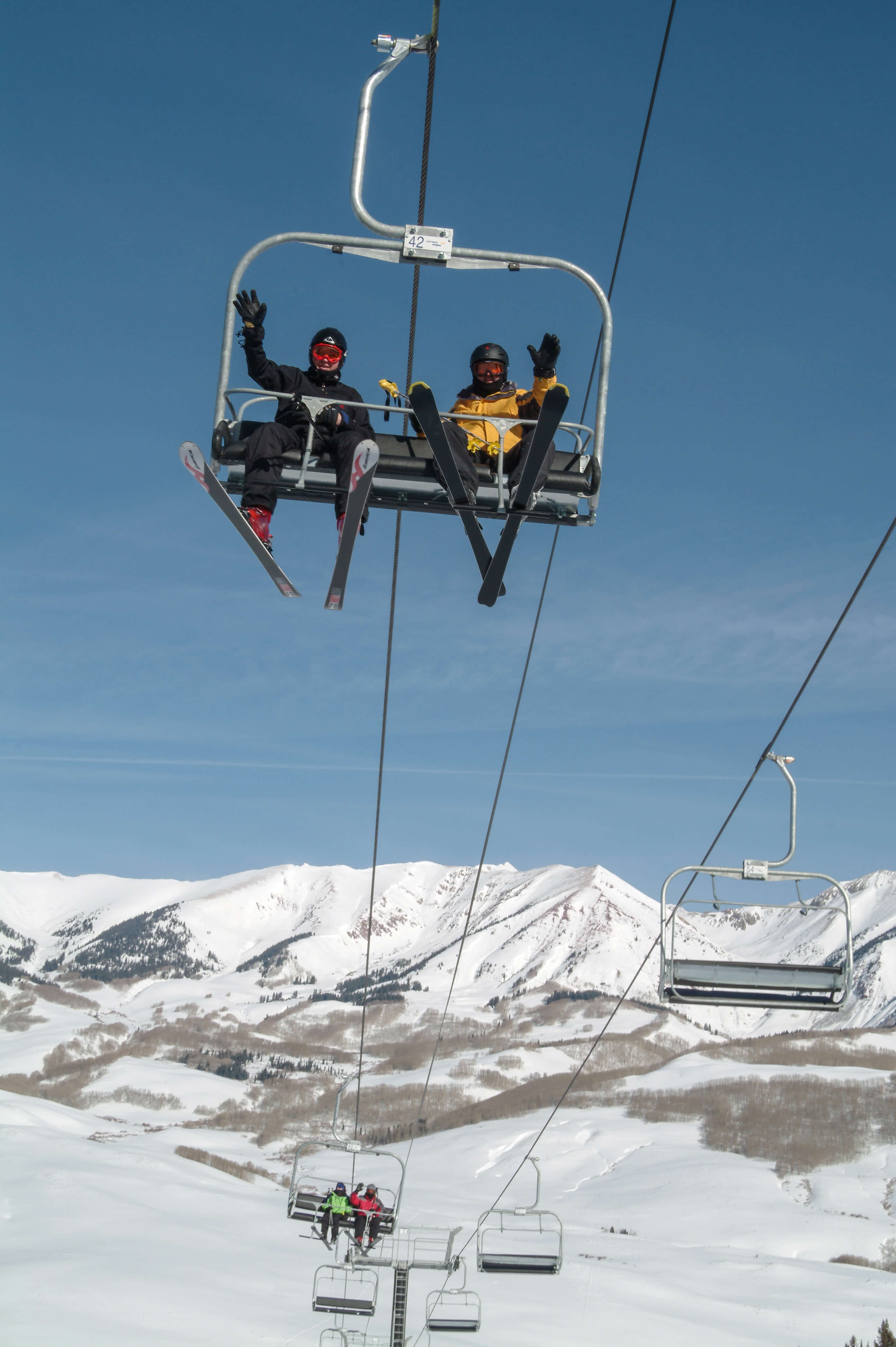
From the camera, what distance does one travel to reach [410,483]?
8023 mm

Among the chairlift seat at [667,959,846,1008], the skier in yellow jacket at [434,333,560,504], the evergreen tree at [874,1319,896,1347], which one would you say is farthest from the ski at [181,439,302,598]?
the evergreen tree at [874,1319,896,1347]

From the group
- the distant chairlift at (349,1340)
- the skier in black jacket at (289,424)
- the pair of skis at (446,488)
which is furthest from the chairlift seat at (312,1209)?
the distant chairlift at (349,1340)

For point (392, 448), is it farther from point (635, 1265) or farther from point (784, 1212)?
point (784, 1212)

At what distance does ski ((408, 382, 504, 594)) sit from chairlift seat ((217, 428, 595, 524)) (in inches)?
7.4

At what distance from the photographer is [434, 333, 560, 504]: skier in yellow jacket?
25.4ft

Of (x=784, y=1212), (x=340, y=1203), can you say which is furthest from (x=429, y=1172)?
(x=340, y=1203)

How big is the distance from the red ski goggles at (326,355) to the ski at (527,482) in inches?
98.1

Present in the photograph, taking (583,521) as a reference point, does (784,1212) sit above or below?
below

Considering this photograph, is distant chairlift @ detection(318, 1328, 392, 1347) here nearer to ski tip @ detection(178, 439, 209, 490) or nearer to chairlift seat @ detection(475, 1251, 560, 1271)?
chairlift seat @ detection(475, 1251, 560, 1271)

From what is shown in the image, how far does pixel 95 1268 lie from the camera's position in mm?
68500

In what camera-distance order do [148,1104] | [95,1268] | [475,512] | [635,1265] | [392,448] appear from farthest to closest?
[148,1104], [635,1265], [95,1268], [392,448], [475,512]

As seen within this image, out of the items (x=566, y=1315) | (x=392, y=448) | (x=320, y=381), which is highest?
(x=320, y=381)

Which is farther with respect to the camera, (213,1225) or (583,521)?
(213,1225)

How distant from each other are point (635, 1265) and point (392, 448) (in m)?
94.9
